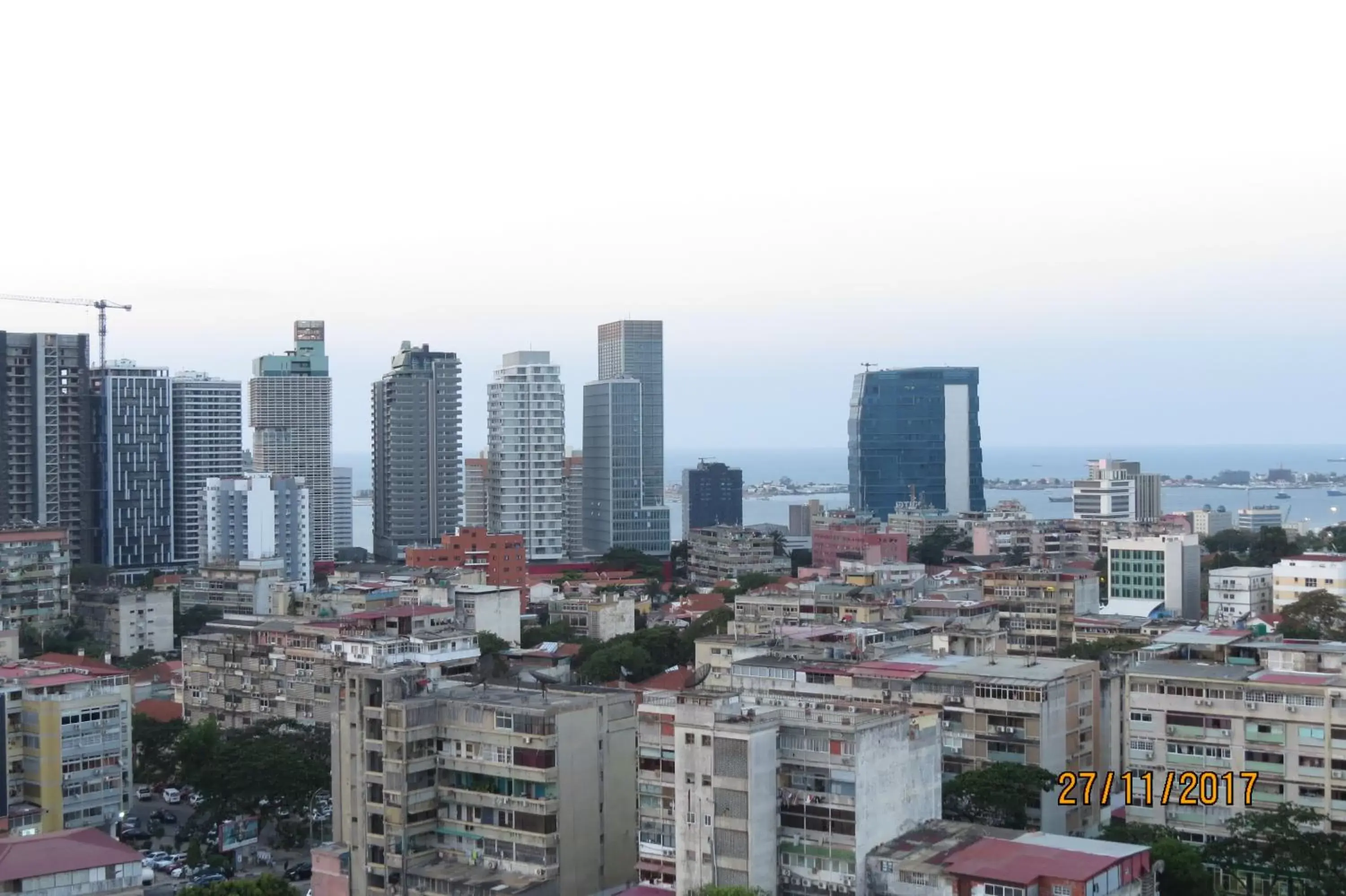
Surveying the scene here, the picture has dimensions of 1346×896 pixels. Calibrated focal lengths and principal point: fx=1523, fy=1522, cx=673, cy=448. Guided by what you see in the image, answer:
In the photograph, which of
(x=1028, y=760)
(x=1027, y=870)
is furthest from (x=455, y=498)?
(x=1027, y=870)

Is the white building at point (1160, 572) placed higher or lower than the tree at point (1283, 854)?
higher

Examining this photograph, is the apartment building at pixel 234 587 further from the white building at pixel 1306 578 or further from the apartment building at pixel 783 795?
the apartment building at pixel 783 795

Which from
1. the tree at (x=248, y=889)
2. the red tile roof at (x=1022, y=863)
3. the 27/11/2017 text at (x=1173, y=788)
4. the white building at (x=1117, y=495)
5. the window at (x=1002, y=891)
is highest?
the white building at (x=1117, y=495)

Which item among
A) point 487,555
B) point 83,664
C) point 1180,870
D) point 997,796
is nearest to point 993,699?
point 997,796

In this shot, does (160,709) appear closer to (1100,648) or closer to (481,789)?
(481,789)

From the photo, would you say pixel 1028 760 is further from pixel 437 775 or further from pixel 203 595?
pixel 203 595

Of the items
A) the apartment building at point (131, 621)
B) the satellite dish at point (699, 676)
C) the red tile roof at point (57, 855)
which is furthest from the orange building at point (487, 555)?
the red tile roof at point (57, 855)

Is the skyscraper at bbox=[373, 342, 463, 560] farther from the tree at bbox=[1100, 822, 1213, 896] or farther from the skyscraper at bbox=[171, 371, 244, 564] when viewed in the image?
the tree at bbox=[1100, 822, 1213, 896]

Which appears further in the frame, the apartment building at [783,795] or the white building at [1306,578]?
the white building at [1306,578]
